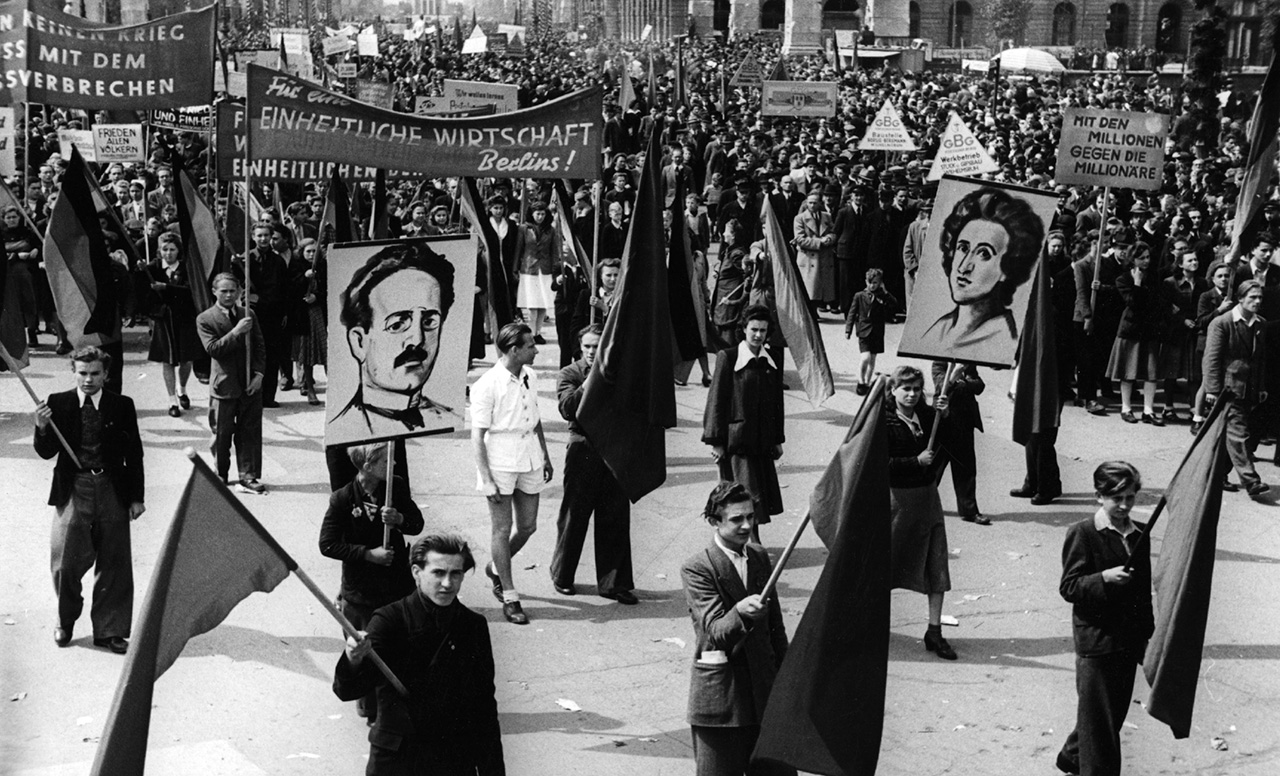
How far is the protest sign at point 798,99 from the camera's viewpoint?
26969mm

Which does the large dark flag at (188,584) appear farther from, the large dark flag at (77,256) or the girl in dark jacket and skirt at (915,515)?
the large dark flag at (77,256)

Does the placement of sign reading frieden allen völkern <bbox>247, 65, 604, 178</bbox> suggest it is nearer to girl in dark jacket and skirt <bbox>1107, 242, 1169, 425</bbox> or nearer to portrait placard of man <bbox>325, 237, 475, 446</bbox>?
portrait placard of man <bbox>325, 237, 475, 446</bbox>

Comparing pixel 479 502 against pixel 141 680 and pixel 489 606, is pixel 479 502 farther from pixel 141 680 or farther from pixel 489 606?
pixel 141 680

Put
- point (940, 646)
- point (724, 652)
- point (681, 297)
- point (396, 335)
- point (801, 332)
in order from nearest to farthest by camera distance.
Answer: point (724, 652)
point (396, 335)
point (940, 646)
point (801, 332)
point (681, 297)

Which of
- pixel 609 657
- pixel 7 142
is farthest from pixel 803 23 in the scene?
pixel 609 657

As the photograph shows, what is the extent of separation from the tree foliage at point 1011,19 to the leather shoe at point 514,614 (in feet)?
252

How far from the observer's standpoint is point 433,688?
17.6ft

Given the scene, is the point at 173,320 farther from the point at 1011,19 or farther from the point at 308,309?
the point at 1011,19

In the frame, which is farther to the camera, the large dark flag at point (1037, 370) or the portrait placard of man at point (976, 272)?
the large dark flag at point (1037, 370)

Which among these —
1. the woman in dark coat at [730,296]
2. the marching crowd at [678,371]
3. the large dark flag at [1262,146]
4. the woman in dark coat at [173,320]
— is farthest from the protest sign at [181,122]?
the large dark flag at [1262,146]

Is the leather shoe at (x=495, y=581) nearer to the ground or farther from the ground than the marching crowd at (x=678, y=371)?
nearer to the ground

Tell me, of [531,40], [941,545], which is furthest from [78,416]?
[531,40]

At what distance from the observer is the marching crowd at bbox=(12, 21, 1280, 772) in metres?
6.65

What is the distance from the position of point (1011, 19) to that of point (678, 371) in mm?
72407
